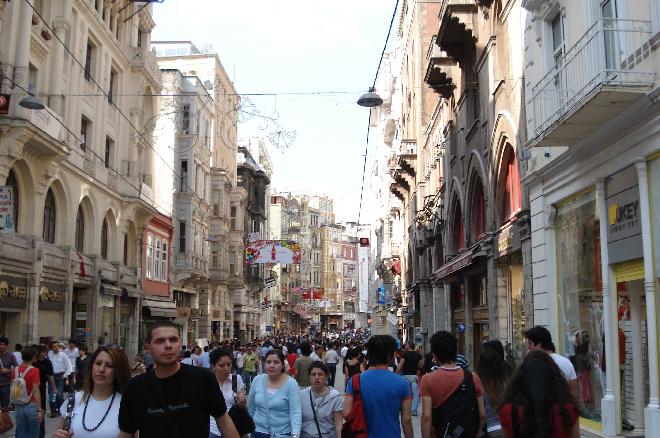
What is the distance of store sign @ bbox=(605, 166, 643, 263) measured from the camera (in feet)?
37.4

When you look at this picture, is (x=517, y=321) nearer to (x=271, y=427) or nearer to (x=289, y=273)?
(x=271, y=427)

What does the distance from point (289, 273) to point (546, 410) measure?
101564mm

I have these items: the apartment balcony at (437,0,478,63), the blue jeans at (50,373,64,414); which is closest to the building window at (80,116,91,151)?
the blue jeans at (50,373,64,414)

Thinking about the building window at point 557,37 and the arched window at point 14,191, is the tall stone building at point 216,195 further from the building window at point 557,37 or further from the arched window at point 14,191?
the building window at point 557,37

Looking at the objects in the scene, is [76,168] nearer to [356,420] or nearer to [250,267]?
[356,420]

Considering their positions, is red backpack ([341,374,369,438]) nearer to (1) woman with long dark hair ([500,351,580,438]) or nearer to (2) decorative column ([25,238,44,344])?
(1) woman with long dark hair ([500,351,580,438])

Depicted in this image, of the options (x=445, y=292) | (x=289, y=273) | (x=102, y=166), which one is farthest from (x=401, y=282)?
(x=289, y=273)

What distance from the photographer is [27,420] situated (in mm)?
9703

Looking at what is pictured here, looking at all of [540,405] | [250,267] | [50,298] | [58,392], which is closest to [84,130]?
[50,298]

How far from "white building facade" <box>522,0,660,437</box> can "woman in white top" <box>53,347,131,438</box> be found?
7.93m

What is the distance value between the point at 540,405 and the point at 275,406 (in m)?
2.94

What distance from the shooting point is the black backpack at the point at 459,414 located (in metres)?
5.86

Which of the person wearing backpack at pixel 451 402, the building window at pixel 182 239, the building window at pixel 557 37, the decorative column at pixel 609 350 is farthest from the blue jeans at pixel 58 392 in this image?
the building window at pixel 182 239

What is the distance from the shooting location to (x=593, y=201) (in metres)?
13.3
